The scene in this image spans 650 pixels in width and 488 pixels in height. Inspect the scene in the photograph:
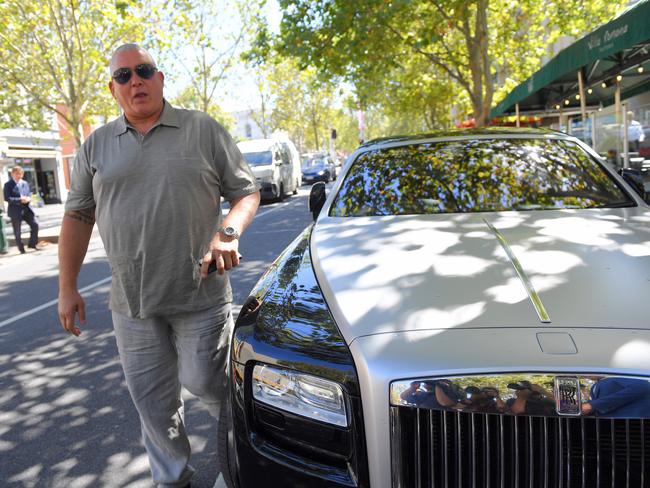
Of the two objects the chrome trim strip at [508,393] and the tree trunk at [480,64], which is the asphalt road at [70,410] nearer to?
the chrome trim strip at [508,393]

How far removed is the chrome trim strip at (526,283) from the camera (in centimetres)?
171

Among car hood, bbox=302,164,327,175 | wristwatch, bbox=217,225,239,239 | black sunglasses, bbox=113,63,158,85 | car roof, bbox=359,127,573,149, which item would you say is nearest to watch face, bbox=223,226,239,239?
wristwatch, bbox=217,225,239,239

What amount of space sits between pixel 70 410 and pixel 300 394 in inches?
103

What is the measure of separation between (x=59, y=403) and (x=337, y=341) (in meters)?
2.88

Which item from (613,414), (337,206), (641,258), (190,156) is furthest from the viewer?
(337,206)

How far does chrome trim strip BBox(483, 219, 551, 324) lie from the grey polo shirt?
47.7 inches

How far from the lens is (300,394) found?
1.70 metres

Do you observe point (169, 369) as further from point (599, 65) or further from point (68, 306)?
point (599, 65)

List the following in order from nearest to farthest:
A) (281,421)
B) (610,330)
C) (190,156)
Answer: (610,330) → (281,421) → (190,156)

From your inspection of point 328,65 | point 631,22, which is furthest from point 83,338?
point 328,65

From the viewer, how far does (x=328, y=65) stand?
14883 mm

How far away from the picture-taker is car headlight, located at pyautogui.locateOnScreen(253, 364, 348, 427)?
1.64 m

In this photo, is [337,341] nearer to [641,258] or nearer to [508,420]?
[508,420]

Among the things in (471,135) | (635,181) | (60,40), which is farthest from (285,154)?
(635,181)
